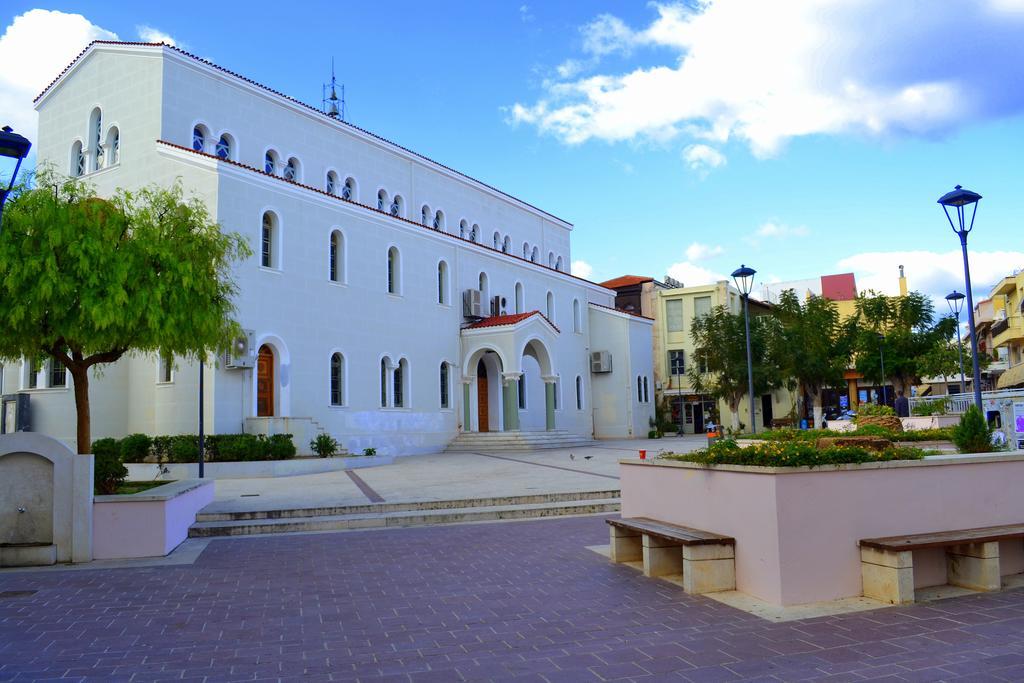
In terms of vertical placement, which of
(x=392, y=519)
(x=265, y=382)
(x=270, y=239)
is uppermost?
(x=270, y=239)

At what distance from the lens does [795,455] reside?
23.2 feet

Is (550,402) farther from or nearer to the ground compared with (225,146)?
nearer to the ground

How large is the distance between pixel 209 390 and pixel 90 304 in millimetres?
9770

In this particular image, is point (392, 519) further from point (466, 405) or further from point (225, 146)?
point (466, 405)

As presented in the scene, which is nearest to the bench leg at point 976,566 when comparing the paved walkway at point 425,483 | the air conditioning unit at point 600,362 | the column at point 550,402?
the paved walkway at point 425,483

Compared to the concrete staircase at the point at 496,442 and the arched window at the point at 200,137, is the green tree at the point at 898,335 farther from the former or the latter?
the arched window at the point at 200,137

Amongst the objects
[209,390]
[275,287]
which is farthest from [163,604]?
[275,287]

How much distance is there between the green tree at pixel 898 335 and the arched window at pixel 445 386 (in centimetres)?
2519

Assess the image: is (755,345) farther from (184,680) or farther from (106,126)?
(184,680)

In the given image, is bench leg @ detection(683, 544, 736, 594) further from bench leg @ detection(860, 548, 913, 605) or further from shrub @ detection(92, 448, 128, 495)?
shrub @ detection(92, 448, 128, 495)

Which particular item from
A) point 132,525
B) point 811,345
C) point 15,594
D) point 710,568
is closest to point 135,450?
point 132,525

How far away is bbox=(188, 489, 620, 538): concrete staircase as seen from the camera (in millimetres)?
12641

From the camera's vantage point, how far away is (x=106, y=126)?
24.7 meters

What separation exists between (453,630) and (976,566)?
16.2 feet
